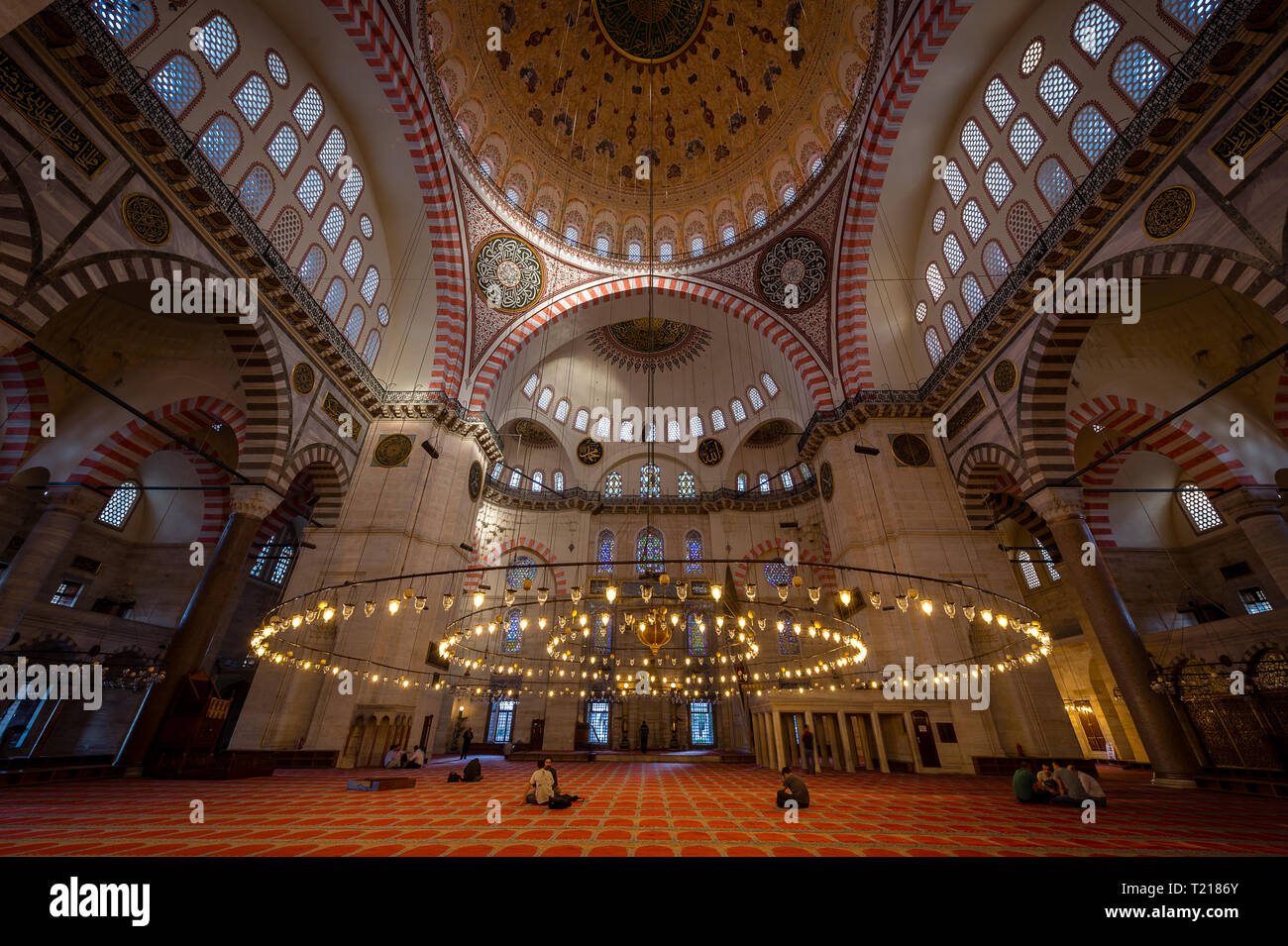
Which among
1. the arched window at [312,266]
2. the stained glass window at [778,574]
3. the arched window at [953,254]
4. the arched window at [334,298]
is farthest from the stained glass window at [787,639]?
the arched window at [312,266]

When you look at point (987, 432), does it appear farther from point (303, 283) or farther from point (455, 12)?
point (455, 12)

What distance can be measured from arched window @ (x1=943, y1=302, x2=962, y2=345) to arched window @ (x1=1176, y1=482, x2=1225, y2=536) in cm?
718

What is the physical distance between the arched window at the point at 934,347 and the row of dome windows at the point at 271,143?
14423 millimetres

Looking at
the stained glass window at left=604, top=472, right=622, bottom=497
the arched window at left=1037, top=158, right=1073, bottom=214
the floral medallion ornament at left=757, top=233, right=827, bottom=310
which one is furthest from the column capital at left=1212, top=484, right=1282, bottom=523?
the stained glass window at left=604, top=472, right=622, bottom=497

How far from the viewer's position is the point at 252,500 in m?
9.26

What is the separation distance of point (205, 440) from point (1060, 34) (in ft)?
67.3

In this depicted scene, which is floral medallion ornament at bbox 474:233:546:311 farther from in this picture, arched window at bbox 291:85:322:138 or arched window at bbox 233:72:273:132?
arched window at bbox 233:72:273:132

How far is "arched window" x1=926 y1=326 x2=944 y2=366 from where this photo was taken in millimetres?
12258

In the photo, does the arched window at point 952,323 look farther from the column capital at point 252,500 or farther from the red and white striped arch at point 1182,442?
the column capital at point 252,500

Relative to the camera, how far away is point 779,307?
15.2 m

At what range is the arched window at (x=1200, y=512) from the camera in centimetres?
1231
